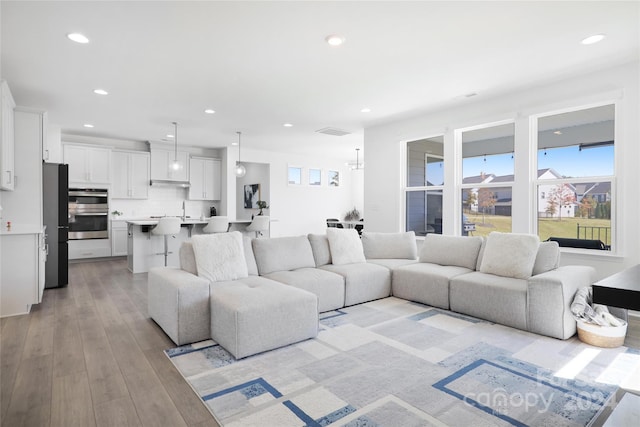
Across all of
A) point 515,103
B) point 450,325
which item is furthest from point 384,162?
point 450,325

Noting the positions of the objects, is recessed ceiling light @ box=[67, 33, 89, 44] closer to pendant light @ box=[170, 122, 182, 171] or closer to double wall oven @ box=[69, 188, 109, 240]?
pendant light @ box=[170, 122, 182, 171]

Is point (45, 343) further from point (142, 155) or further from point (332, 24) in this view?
point (142, 155)

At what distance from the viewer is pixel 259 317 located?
2.62 m

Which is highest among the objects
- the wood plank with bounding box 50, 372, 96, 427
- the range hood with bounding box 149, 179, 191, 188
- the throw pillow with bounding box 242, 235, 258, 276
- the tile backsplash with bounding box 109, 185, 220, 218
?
the range hood with bounding box 149, 179, 191, 188

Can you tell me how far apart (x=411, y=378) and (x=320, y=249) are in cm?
226

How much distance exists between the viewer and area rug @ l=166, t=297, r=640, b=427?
1.89m

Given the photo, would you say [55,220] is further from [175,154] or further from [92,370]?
[175,154]

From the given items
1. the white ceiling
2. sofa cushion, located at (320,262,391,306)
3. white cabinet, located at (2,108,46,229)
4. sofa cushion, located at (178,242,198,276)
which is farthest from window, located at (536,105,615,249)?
white cabinet, located at (2,108,46,229)

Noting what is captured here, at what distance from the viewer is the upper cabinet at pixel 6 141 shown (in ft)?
12.0

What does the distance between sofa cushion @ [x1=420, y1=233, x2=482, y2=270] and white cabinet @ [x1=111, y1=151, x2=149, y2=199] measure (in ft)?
21.1

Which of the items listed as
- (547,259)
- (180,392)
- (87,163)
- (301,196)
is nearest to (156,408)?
(180,392)

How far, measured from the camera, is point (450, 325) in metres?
3.29

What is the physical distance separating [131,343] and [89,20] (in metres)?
2.66

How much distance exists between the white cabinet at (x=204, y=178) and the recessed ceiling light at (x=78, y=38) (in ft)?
17.9
